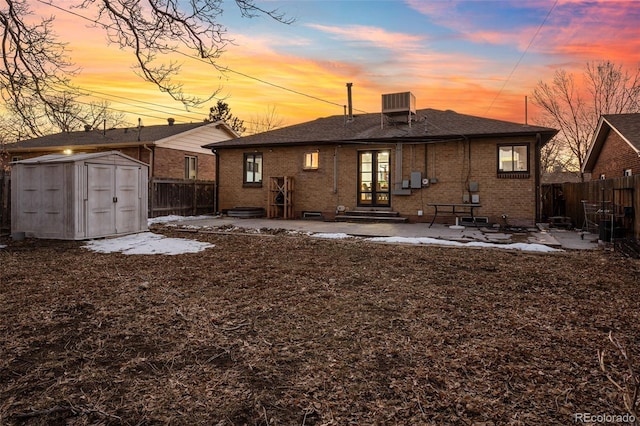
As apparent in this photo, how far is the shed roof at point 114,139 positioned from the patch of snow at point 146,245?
37.3ft

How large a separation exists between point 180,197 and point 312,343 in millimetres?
15227

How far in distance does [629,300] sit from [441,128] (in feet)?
33.8

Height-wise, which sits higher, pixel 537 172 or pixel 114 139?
pixel 114 139

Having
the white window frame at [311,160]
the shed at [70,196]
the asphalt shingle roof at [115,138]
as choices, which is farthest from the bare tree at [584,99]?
the shed at [70,196]

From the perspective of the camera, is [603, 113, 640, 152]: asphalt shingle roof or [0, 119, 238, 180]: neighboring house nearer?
[603, 113, 640, 152]: asphalt shingle roof

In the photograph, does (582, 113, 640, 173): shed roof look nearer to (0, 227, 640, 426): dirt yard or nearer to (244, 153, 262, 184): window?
(0, 227, 640, 426): dirt yard

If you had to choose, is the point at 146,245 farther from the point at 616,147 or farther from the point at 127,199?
the point at 616,147

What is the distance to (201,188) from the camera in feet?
60.4

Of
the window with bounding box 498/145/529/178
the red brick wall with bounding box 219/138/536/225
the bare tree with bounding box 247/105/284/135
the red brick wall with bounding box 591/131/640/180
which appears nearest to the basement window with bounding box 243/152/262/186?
the red brick wall with bounding box 219/138/536/225

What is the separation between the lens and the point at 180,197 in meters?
17.1

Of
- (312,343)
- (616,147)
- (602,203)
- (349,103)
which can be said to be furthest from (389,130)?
(312,343)

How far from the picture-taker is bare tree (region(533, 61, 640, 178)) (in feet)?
89.5

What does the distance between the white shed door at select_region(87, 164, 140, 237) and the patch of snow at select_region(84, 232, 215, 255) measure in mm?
382

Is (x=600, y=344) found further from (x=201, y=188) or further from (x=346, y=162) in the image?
(x=201, y=188)
